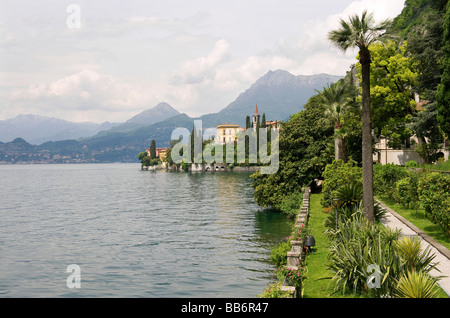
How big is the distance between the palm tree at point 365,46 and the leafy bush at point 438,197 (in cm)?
258

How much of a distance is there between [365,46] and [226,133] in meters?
173

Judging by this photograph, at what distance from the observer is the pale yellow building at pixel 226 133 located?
625 feet

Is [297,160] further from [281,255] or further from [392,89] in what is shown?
[281,255]

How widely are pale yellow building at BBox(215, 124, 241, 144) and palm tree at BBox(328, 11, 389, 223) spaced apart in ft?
561

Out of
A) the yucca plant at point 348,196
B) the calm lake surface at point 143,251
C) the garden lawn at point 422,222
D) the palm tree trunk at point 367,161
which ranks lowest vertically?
the calm lake surface at point 143,251

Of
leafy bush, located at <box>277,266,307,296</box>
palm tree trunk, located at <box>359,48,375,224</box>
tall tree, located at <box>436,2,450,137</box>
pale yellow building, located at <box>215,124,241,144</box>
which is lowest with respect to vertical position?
leafy bush, located at <box>277,266,307,296</box>

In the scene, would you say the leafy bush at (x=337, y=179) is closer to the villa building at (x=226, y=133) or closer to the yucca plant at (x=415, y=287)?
the yucca plant at (x=415, y=287)

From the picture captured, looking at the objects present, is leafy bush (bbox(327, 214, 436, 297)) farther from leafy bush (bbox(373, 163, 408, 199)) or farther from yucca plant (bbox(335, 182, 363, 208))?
leafy bush (bbox(373, 163, 408, 199))

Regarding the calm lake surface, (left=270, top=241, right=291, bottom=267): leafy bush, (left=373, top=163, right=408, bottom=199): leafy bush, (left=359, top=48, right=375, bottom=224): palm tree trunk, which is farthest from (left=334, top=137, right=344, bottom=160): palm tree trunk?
(left=270, top=241, right=291, bottom=267): leafy bush

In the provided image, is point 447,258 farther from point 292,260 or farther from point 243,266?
point 243,266

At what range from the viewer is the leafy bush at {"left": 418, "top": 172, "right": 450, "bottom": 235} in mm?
17516

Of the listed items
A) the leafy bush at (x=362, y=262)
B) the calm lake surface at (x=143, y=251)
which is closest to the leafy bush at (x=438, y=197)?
the leafy bush at (x=362, y=262)

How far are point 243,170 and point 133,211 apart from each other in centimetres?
10111
